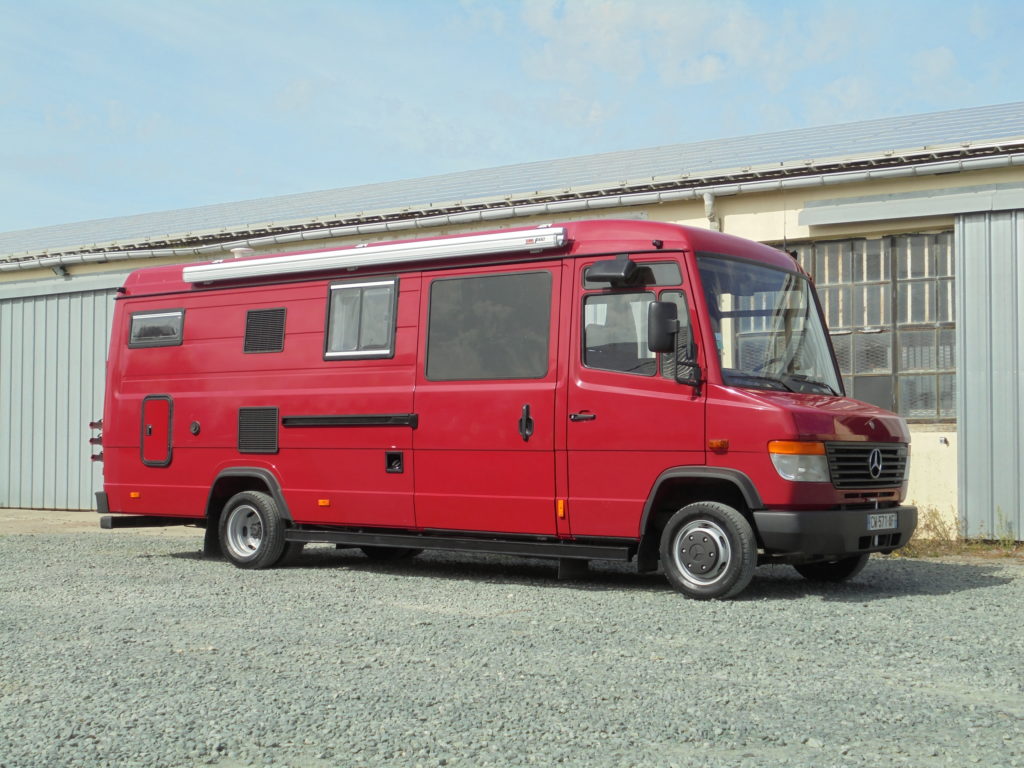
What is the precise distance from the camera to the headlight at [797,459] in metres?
8.70

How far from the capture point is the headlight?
8.70m

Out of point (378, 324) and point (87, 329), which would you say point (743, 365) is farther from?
point (87, 329)

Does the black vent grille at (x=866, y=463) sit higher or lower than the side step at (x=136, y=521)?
higher

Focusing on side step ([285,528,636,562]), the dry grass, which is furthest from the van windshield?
the dry grass

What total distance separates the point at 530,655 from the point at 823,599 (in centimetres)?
315

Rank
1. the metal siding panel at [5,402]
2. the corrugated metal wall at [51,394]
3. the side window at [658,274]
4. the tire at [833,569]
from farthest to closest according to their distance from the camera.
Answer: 1. the metal siding panel at [5,402]
2. the corrugated metal wall at [51,394]
3. the tire at [833,569]
4. the side window at [658,274]

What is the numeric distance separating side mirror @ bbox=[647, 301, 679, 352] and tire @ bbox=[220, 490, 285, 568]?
14.2ft

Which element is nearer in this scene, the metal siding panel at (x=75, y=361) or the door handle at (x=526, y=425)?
the door handle at (x=526, y=425)

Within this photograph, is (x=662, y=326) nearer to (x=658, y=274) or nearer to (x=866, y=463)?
(x=658, y=274)

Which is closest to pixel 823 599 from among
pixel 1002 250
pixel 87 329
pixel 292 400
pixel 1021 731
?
pixel 1021 731

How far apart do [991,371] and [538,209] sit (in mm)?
5925

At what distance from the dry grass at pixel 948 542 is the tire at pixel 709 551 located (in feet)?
13.6

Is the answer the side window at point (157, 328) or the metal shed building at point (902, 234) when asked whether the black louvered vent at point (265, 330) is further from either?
the metal shed building at point (902, 234)

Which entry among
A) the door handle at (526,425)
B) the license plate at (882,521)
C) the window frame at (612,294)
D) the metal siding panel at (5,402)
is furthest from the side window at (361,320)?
the metal siding panel at (5,402)
